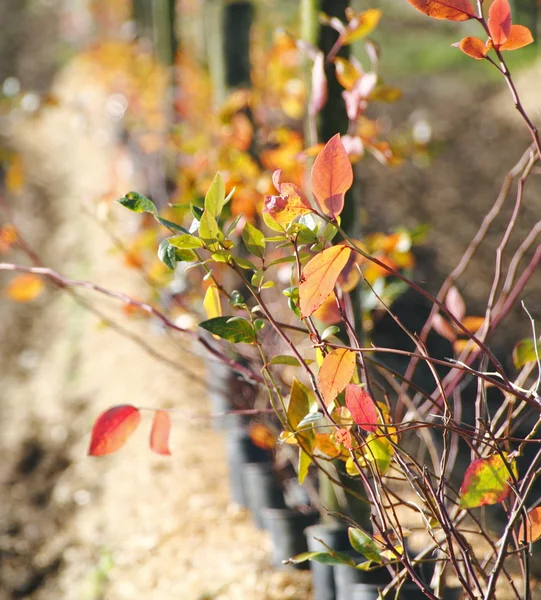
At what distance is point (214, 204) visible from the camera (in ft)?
3.63

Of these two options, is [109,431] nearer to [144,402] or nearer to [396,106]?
[144,402]

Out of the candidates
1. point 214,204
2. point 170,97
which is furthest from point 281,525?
point 170,97

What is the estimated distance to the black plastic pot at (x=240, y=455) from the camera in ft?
8.38

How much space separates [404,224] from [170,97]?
2.11 meters

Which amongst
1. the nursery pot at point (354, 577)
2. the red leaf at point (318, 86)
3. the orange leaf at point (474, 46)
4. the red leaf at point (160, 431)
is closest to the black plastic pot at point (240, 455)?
the nursery pot at point (354, 577)

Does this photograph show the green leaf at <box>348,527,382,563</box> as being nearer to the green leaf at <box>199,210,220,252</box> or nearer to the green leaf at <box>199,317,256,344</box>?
the green leaf at <box>199,317,256,344</box>

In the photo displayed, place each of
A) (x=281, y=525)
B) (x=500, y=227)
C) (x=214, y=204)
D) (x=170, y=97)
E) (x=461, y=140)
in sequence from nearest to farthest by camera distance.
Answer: (x=214, y=204) → (x=281, y=525) → (x=170, y=97) → (x=500, y=227) → (x=461, y=140)

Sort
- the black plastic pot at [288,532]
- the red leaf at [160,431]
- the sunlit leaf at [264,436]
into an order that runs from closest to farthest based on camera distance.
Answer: the red leaf at [160,431] → the black plastic pot at [288,532] → the sunlit leaf at [264,436]

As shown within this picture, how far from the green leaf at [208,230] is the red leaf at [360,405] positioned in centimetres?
34

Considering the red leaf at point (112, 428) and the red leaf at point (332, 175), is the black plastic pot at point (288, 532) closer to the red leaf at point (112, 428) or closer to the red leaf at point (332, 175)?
the red leaf at point (112, 428)

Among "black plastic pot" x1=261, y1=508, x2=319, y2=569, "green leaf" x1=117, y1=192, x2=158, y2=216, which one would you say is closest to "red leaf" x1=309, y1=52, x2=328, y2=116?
"green leaf" x1=117, y1=192, x2=158, y2=216

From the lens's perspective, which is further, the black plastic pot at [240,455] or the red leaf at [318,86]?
the black plastic pot at [240,455]

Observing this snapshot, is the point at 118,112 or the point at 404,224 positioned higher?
the point at 118,112

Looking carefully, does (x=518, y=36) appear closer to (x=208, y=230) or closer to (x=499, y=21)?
(x=499, y=21)
